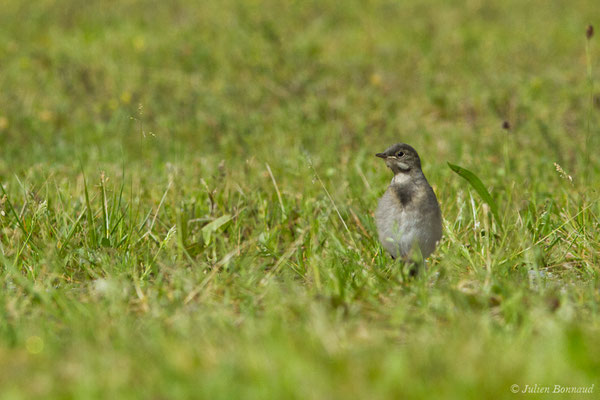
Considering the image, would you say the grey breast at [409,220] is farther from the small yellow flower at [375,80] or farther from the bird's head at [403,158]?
the small yellow flower at [375,80]

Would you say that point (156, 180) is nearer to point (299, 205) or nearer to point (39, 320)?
point (299, 205)

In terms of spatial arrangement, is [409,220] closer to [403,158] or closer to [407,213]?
[407,213]

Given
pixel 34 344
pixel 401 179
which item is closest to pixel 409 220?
pixel 401 179

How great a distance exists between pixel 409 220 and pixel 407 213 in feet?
0.14

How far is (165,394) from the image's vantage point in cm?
209

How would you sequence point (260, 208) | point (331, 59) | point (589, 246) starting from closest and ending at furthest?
point (589, 246) < point (260, 208) < point (331, 59)

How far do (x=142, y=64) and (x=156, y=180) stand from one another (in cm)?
437

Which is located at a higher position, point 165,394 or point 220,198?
point 165,394

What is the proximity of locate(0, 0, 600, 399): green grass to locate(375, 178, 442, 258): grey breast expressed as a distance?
0.17m

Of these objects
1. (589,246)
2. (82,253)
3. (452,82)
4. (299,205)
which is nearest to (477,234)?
(589,246)

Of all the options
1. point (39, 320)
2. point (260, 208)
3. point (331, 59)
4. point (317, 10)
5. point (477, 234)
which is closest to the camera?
point (39, 320)

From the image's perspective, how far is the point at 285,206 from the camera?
4664 mm

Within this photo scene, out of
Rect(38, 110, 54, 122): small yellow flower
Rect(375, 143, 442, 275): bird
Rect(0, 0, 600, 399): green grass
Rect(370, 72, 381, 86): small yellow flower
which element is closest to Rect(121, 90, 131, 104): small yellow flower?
Rect(0, 0, 600, 399): green grass

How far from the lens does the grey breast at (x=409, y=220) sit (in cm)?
374
